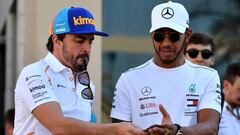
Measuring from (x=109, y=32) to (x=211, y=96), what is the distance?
13.9 ft

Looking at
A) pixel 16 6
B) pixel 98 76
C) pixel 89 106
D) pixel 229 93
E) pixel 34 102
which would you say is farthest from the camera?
pixel 16 6

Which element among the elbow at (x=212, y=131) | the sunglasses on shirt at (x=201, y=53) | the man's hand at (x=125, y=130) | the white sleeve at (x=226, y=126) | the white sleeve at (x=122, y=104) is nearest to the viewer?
the man's hand at (x=125, y=130)

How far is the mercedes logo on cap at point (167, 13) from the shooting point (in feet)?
14.1

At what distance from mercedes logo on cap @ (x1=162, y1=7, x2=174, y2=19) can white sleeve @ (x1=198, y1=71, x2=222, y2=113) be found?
1.56 feet

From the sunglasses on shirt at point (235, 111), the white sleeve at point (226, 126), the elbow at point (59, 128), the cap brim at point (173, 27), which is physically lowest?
the white sleeve at point (226, 126)

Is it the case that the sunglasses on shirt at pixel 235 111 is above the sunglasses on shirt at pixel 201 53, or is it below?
below

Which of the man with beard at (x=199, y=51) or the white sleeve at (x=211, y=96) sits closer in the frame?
the white sleeve at (x=211, y=96)

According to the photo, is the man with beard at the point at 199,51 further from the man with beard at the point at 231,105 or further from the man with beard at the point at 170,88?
the man with beard at the point at 170,88

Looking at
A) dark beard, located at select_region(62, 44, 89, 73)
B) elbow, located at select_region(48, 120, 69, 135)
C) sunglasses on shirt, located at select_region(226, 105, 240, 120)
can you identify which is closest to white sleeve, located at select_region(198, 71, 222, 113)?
dark beard, located at select_region(62, 44, 89, 73)

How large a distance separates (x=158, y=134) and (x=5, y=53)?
20.8 feet

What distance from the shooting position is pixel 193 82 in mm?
4199

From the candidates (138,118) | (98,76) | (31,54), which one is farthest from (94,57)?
(138,118)

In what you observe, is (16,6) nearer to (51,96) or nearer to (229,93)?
(229,93)

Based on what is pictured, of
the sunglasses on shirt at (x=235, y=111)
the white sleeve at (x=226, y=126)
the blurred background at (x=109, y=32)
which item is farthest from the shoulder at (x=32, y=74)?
A: the blurred background at (x=109, y=32)
